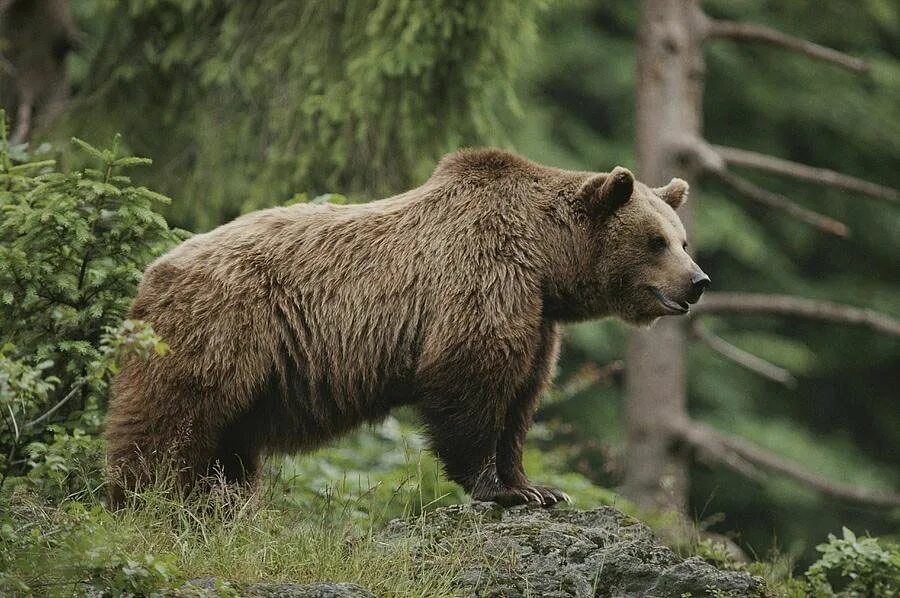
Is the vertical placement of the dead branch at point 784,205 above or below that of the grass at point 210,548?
below

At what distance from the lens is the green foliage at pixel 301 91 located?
9531mm

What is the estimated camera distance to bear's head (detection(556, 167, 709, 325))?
6570 mm

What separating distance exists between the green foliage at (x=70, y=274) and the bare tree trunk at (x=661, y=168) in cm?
715

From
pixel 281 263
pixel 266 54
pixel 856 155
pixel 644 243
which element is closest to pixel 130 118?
pixel 266 54

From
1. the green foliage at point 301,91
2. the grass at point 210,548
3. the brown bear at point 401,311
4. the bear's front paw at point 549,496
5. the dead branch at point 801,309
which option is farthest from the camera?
the dead branch at point 801,309

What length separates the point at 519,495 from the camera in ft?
20.5

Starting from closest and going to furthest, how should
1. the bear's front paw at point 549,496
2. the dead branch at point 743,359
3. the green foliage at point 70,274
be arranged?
the green foliage at point 70,274 < the bear's front paw at point 549,496 < the dead branch at point 743,359

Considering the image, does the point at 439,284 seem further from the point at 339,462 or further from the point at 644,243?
the point at 339,462

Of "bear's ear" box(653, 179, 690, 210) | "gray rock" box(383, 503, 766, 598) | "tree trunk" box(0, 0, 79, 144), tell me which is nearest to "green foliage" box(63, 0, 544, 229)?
"tree trunk" box(0, 0, 79, 144)

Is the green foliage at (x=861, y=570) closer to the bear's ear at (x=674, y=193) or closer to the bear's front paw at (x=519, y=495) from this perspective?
the bear's front paw at (x=519, y=495)

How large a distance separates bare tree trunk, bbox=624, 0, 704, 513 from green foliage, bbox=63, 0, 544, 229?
277 centimetres

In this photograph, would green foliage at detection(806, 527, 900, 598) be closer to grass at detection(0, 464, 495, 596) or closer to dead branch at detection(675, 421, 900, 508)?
grass at detection(0, 464, 495, 596)

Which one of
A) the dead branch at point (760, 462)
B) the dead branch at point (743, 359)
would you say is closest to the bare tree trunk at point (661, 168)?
the dead branch at point (760, 462)

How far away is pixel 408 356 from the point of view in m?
6.39
